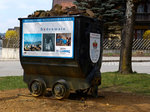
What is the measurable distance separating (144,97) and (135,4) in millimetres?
5841

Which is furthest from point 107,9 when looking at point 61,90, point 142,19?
point 61,90

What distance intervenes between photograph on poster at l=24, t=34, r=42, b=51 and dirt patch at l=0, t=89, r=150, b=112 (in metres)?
1.15

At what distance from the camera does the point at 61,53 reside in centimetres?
669

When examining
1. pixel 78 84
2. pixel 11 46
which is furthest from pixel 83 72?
pixel 11 46

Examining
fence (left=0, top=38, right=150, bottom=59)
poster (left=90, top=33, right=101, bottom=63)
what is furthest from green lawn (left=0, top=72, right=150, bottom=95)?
fence (left=0, top=38, right=150, bottom=59)

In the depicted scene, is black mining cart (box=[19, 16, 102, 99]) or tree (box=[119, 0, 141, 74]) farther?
tree (box=[119, 0, 141, 74])

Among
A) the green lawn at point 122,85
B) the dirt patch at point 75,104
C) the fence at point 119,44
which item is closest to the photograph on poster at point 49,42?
the dirt patch at point 75,104

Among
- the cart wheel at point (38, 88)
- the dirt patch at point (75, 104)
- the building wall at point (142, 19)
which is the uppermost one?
the building wall at point (142, 19)

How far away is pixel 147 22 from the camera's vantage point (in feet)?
135

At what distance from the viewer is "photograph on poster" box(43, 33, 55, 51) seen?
22.4 ft

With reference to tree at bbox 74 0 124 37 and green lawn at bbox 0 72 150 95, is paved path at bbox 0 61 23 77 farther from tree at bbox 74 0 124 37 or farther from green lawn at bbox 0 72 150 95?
tree at bbox 74 0 124 37

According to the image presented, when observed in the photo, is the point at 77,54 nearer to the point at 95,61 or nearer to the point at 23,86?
the point at 95,61

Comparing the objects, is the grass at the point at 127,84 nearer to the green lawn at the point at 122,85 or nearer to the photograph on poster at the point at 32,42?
the green lawn at the point at 122,85

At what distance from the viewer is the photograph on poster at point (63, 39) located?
659 cm
